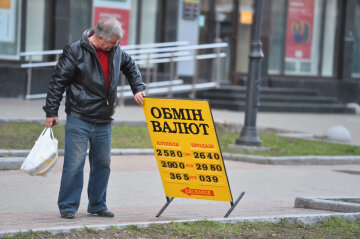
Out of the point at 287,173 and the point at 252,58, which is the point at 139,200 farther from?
the point at 252,58

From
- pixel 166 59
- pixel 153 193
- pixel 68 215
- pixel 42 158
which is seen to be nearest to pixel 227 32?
pixel 166 59

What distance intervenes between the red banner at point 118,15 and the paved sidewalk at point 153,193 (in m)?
9.73

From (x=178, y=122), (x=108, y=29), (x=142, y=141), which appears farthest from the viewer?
(x=142, y=141)

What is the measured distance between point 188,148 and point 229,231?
0.97 m

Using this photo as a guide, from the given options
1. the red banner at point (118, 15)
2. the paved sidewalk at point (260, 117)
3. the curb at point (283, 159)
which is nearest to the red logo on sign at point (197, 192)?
the curb at point (283, 159)

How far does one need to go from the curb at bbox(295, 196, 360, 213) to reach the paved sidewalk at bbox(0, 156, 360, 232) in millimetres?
115

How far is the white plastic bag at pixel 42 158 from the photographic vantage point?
610cm

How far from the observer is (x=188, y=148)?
6.66 m

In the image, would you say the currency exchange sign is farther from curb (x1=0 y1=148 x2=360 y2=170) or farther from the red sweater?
curb (x1=0 y1=148 x2=360 y2=170)

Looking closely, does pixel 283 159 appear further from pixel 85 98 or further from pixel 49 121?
pixel 49 121

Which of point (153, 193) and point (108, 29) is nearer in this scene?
point (108, 29)

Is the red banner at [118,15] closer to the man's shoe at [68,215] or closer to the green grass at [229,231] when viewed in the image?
the man's shoe at [68,215]

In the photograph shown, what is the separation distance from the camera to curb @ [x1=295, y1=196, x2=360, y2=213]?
749 cm

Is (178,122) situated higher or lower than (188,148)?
higher
